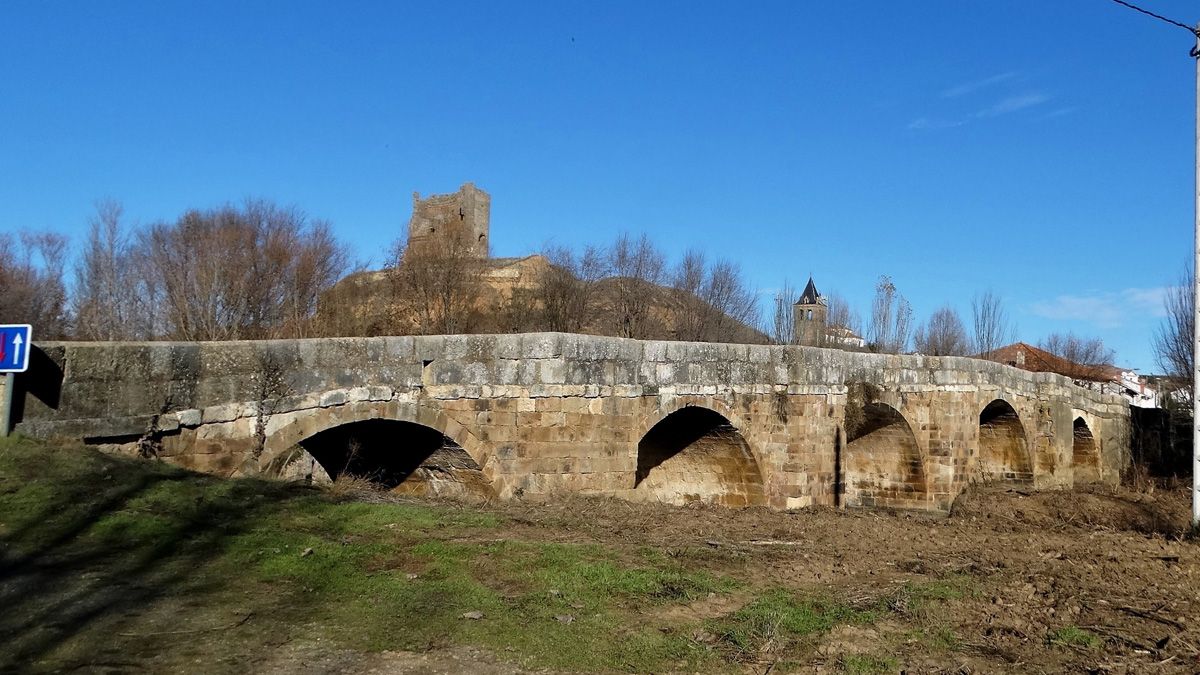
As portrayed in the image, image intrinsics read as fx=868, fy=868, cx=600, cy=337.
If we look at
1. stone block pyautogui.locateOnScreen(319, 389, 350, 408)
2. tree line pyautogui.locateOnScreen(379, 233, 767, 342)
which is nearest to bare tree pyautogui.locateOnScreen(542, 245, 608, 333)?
tree line pyautogui.locateOnScreen(379, 233, 767, 342)

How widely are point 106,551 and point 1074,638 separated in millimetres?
5297

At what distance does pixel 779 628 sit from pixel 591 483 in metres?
5.69

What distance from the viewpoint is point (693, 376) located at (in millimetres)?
11461

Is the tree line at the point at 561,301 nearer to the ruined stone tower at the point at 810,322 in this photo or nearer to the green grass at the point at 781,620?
the ruined stone tower at the point at 810,322

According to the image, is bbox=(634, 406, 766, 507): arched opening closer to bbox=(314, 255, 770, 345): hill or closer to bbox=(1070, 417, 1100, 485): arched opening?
bbox=(314, 255, 770, 345): hill

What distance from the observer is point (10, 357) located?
6.30 metres

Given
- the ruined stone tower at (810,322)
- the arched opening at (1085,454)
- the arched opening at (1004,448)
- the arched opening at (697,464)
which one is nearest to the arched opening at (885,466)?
the arched opening at (697,464)

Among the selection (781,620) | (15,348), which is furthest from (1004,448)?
(15,348)

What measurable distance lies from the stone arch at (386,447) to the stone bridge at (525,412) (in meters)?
0.02

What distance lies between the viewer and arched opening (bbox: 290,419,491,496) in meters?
9.64

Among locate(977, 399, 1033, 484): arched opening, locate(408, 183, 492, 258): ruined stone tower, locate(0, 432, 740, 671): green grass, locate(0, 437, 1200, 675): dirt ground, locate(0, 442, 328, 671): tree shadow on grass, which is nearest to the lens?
locate(0, 442, 328, 671): tree shadow on grass

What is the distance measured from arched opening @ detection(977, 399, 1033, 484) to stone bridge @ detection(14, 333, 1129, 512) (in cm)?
412

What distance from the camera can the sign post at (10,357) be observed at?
6.28 meters

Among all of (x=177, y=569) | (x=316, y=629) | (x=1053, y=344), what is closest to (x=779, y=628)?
(x=316, y=629)
